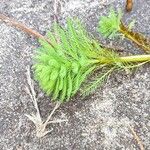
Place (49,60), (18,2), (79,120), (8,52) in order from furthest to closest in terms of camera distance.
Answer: (18,2)
(8,52)
(79,120)
(49,60)

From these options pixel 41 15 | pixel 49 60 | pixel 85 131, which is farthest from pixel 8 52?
pixel 85 131

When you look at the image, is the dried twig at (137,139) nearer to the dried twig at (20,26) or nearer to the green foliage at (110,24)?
the green foliage at (110,24)

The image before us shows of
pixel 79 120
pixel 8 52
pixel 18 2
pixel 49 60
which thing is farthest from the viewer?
pixel 18 2

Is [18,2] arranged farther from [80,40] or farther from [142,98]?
[142,98]

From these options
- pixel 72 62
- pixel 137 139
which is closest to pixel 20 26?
pixel 72 62

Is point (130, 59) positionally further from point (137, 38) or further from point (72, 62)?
point (72, 62)

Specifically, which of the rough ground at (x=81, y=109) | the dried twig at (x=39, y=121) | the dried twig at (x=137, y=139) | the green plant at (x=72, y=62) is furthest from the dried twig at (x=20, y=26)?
the dried twig at (x=137, y=139)
